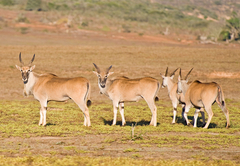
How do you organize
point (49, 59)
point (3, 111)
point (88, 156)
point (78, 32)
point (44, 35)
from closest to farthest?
1. point (88, 156)
2. point (3, 111)
3. point (49, 59)
4. point (44, 35)
5. point (78, 32)

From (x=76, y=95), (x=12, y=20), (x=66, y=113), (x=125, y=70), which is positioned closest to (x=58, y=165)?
(x=76, y=95)

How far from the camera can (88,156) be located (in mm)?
Answer: 7883

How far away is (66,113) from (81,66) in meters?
11.2

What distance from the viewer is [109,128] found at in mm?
10930

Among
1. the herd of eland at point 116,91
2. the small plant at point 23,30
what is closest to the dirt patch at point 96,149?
the herd of eland at point 116,91

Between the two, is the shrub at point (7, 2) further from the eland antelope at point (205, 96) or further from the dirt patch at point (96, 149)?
the dirt patch at point (96, 149)

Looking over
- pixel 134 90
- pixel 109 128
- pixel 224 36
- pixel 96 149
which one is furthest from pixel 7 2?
pixel 96 149

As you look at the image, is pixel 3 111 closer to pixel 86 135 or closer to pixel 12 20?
pixel 86 135

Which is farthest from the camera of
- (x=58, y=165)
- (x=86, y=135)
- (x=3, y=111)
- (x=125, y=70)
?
(x=125, y=70)

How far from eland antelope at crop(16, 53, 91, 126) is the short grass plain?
61 cm

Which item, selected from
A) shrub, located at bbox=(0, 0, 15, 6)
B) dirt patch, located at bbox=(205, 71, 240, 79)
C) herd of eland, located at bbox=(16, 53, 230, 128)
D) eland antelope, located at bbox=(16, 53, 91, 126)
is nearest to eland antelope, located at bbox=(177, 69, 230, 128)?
herd of eland, located at bbox=(16, 53, 230, 128)

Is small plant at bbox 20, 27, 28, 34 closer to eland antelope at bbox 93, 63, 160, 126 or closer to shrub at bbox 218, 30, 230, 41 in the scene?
shrub at bbox 218, 30, 230, 41

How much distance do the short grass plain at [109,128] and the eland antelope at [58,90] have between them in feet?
2.01

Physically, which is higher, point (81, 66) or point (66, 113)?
point (81, 66)
